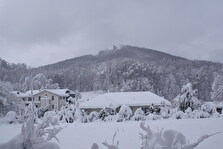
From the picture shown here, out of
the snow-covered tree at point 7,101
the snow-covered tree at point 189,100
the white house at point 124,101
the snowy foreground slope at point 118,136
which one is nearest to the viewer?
the snowy foreground slope at point 118,136

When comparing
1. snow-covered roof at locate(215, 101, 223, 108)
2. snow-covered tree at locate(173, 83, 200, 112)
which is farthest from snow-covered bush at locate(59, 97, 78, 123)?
snow-covered roof at locate(215, 101, 223, 108)

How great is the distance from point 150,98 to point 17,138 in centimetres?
2824

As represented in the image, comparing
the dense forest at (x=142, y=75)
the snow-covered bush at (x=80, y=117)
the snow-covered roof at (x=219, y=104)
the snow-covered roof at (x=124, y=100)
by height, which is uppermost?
the dense forest at (x=142, y=75)

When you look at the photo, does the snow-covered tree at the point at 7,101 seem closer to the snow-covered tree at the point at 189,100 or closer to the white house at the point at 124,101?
the snow-covered tree at the point at 189,100

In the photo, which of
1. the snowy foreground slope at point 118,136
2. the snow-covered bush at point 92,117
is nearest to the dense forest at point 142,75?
the snow-covered bush at point 92,117

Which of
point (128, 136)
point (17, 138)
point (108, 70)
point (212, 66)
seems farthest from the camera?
point (108, 70)

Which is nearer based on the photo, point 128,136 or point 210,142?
point 210,142

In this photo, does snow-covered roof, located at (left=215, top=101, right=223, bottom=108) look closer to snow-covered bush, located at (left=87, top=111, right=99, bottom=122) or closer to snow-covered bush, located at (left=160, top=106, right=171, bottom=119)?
snow-covered bush, located at (left=160, top=106, right=171, bottom=119)

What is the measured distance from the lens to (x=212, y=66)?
54312mm

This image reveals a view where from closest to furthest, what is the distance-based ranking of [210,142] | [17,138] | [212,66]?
[17,138], [210,142], [212,66]

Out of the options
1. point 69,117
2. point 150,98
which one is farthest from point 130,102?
point 69,117

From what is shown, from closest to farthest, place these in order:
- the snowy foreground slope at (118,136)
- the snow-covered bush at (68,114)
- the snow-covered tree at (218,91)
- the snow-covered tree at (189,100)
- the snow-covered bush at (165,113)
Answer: the snowy foreground slope at (118,136) → the snow-covered bush at (165,113) → the snow-covered bush at (68,114) → the snow-covered tree at (189,100) → the snow-covered tree at (218,91)

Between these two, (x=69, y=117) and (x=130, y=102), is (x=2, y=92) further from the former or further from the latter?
(x=130, y=102)

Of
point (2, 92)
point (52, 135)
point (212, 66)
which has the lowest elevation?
point (52, 135)
